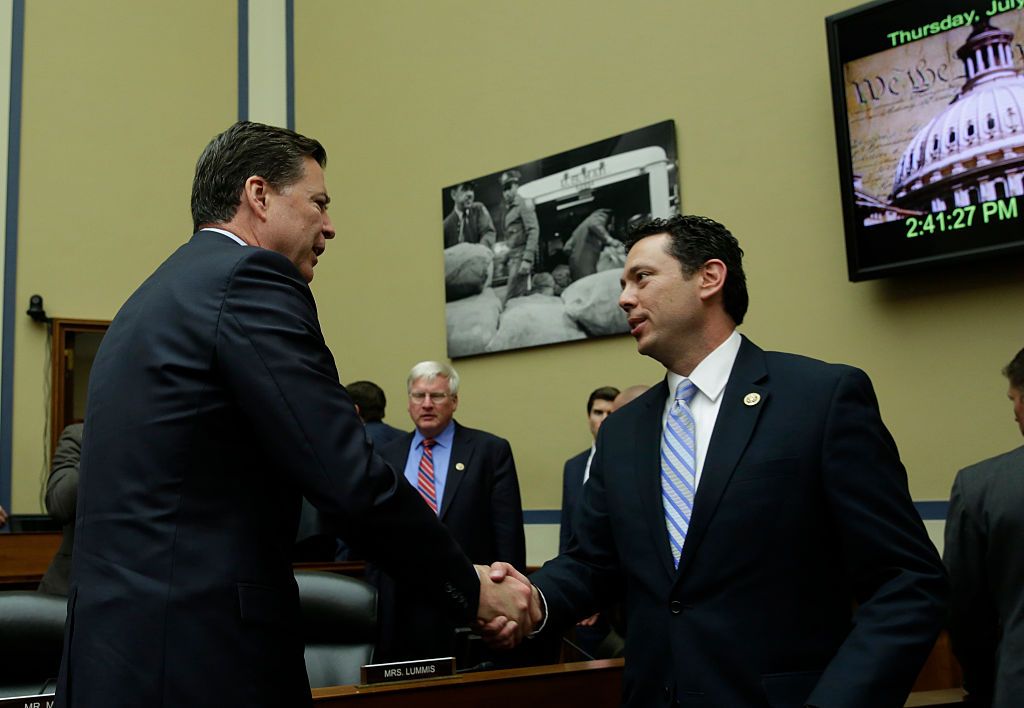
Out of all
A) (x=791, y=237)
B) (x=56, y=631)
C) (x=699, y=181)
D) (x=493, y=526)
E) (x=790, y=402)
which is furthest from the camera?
(x=699, y=181)

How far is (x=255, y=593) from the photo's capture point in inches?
61.8

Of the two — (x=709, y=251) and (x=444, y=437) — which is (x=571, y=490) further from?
(x=709, y=251)

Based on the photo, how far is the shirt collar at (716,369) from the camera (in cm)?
211

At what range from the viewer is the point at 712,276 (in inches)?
87.7

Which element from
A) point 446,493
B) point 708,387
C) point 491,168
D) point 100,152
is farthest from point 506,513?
point 100,152

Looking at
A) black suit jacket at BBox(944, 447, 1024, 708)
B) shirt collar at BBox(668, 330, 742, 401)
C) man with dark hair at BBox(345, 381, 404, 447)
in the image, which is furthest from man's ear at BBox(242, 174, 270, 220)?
man with dark hair at BBox(345, 381, 404, 447)

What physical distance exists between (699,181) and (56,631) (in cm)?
366

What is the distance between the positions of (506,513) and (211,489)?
2.78 meters

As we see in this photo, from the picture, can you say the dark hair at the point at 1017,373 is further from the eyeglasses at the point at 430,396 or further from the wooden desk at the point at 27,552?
the wooden desk at the point at 27,552

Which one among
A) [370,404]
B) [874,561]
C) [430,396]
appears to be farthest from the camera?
[370,404]

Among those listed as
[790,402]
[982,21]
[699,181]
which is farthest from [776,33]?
[790,402]

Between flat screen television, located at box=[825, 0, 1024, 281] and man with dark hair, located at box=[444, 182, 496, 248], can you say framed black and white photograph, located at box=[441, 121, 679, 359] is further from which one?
flat screen television, located at box=[825, 0, 1024, 281]

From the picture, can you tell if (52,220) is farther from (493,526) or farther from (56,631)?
(56,631)

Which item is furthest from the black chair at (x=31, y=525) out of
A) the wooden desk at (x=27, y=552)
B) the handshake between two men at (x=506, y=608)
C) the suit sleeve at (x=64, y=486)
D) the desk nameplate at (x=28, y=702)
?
the handshake between two men at (x=506, y=608)
